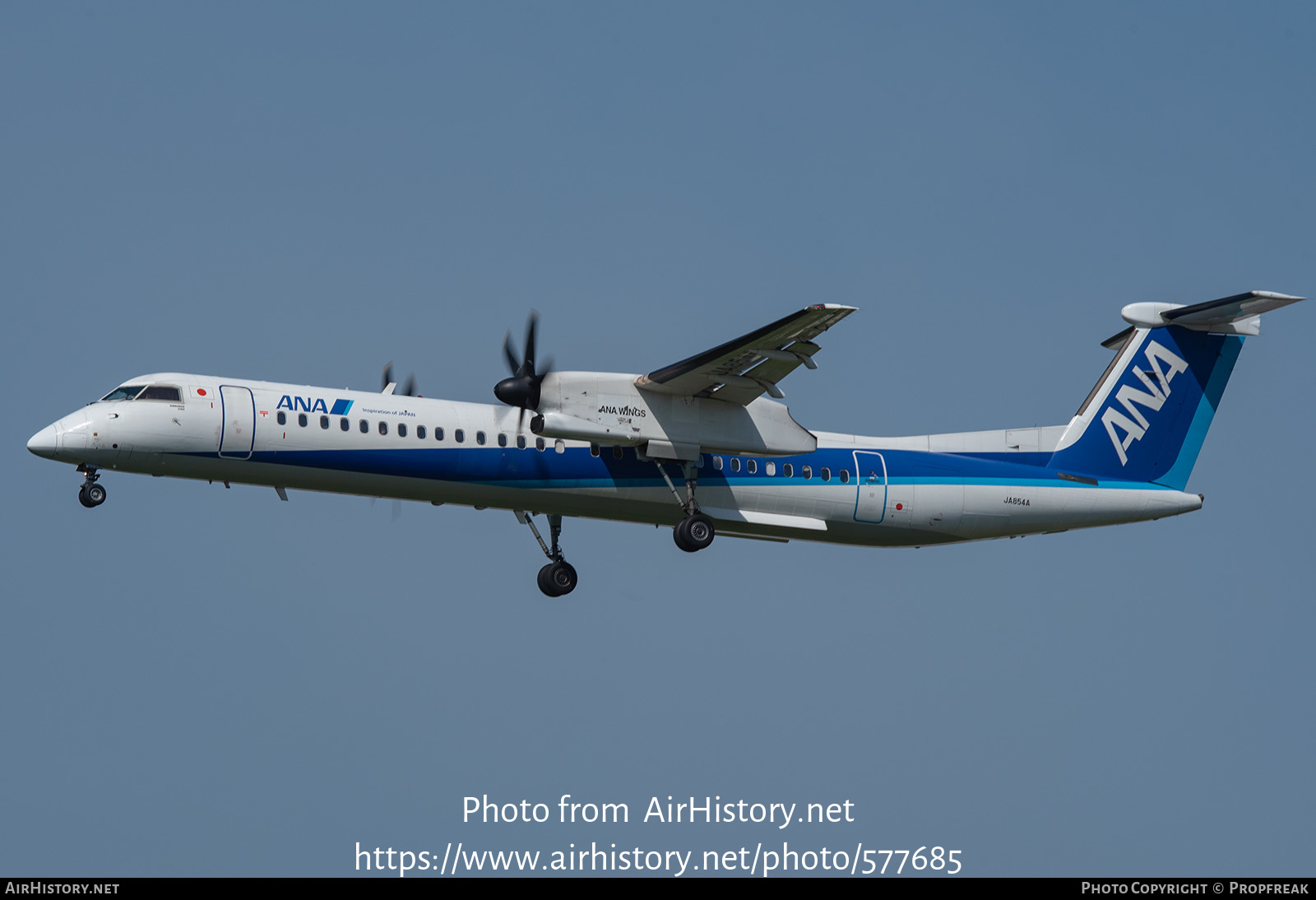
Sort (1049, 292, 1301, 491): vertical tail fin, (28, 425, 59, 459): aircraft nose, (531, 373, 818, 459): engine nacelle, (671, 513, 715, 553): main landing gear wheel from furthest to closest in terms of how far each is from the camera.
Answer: (1049, 292, 1301, 491): vertical tail fin → (671, 513, 715, 553): main landing gear wheel → (531, 373, 818, 459): engine nacelle → (28, 425, 59, 459): aircraft nose

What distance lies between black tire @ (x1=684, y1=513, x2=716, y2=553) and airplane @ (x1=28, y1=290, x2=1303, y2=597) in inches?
0.9

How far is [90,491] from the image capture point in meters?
18.9

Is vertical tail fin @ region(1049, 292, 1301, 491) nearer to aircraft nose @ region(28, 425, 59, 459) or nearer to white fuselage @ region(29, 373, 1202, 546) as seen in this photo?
white fuselage @ region(29, 373, 1202, 546)

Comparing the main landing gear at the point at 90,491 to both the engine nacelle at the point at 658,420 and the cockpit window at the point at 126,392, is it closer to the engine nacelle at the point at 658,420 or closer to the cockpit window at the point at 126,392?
the cockpit window at the point at 126,392

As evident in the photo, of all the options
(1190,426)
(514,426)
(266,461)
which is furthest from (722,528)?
(1190,426)

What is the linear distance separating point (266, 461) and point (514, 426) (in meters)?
3.48

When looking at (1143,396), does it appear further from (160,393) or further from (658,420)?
(160,393)

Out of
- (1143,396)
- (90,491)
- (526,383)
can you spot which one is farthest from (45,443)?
(1143,396)

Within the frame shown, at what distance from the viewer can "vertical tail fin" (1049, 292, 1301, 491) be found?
24156 mm

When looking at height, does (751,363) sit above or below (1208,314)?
below

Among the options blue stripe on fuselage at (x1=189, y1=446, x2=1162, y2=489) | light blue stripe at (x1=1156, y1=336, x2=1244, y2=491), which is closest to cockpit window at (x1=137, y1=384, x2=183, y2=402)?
blue stripe on fuselage at (x1=189, y1=446, x2=1162, y2=489)

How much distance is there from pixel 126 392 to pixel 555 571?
7179mm

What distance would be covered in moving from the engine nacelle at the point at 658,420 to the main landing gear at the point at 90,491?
5.77 m
